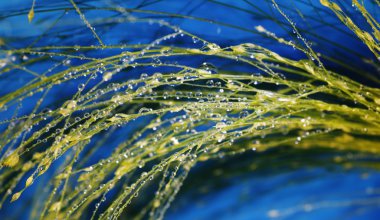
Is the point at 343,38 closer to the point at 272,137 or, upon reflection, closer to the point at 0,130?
the point at 272,137

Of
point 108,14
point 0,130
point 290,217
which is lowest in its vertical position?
point 290,217

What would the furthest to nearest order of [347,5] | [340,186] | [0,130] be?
[340,186], [0,130], [347,5]

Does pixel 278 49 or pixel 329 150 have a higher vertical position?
pixel 278 49

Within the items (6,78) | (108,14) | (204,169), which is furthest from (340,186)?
(6,78)

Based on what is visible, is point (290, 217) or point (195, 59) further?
point (290, 217)

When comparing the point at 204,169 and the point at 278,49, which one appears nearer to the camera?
the point at 278,49

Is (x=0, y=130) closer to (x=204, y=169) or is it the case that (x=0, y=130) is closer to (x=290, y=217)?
(x=204, y=169)

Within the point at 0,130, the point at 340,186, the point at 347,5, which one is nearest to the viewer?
the point at 347,5

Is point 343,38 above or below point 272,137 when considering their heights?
above

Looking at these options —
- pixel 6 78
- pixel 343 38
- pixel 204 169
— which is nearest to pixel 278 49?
pixel 343 38
